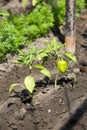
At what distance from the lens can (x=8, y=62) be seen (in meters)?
4.57

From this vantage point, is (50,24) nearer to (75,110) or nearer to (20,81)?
(20,81)

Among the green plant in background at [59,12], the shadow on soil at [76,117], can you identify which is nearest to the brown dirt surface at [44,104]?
the shadow on soil at [76,117]

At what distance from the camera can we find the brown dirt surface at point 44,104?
3.55m

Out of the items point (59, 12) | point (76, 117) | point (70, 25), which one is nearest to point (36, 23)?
point (59, 12)

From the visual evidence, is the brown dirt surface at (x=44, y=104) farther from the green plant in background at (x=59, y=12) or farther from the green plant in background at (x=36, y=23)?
the green plant in background at (x=59, y=12)

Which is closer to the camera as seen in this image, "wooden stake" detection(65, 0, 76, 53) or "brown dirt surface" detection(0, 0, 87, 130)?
"brown dirt surface" detection(0, 0, 87, 130)

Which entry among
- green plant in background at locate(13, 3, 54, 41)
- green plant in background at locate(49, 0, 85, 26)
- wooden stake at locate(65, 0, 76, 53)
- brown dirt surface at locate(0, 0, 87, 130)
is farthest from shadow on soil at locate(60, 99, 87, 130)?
green plant in background at locate(49, 0, 85, 26)

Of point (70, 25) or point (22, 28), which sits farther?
point (22, 28)

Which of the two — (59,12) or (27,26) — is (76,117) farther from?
(59,12)

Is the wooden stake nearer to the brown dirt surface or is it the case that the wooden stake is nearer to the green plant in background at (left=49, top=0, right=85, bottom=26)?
the brown dirt surface

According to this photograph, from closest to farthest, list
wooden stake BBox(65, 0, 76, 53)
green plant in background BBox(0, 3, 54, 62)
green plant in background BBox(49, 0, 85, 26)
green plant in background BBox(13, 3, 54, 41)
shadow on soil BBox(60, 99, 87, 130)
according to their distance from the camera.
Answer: shadow on soil BBox(60, 99, 87, 130), wooden stake BBox(65, 0, 76, 53), green plant in background BBox(0, 3, 54, 62), green plant in background BBox(13, 3, 54, 41), green plant in background BBox(49, 0, 85, 26)

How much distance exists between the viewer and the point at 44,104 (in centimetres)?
380

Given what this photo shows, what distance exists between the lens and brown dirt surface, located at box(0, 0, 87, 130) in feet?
11.7

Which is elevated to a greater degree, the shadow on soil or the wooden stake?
the wooden stake
